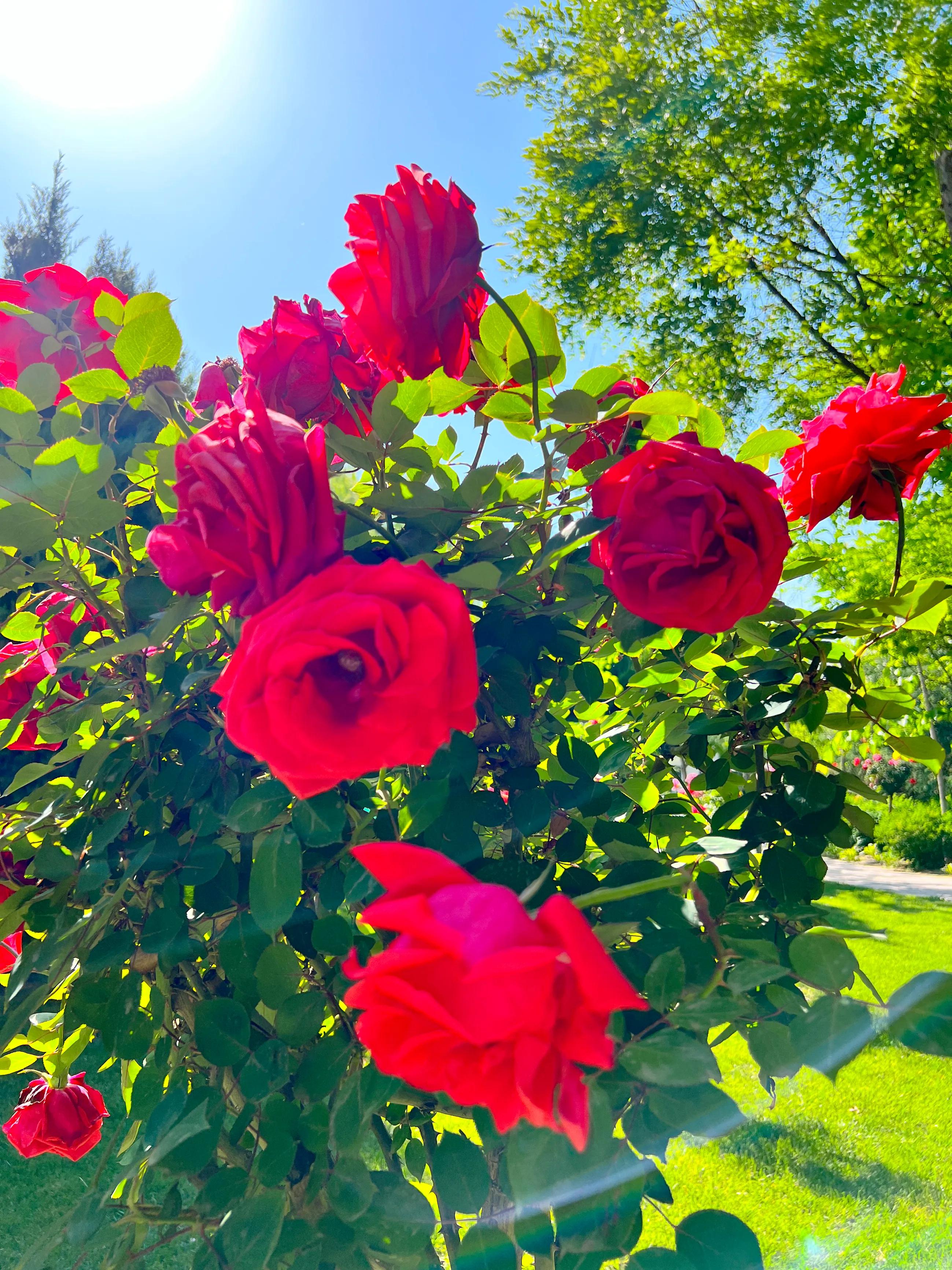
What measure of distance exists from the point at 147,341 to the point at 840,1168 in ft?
15.5

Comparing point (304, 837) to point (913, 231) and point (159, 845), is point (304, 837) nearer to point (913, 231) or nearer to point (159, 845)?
point (159, 845)

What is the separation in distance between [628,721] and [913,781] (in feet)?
60.1

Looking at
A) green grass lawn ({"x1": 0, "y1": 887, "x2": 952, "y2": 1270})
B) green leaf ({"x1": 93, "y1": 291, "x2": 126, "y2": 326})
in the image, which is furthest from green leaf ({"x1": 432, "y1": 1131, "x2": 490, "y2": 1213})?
green grass lawn ({"x1": 0, "y1": 887, "x2": 952, "y2": 1270})

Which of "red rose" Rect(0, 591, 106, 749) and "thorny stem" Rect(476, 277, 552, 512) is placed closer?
"thorny stem" Rect(476, 277, 552, 512)

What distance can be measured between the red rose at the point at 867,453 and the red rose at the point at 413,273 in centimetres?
48

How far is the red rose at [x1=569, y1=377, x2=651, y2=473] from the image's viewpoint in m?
1.00

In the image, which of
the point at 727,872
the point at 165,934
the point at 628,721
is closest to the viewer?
the point at 165,934

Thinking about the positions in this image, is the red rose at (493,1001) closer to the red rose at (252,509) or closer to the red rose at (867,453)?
the red rose at (252,509)

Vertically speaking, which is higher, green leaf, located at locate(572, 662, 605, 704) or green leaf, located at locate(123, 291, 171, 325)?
green leaf, located at locate(123, 291, 171, 325)

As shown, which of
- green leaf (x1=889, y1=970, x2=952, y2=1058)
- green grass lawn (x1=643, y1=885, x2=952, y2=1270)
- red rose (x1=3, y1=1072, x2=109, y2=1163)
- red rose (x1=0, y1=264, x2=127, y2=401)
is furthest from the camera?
green grass lawn (x1=643, y1=885, x2=952, y2=1270)

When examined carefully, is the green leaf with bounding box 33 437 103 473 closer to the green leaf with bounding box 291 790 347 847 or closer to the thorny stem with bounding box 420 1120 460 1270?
the green leaf with bounding box 291 790 347 847

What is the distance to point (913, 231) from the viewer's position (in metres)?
10.1

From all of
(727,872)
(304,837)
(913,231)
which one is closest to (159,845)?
(304,837)

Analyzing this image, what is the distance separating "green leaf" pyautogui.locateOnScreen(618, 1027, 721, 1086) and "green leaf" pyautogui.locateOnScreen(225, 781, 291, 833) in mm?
372
